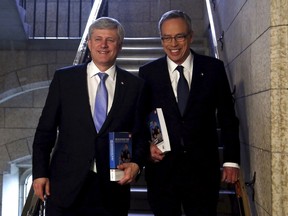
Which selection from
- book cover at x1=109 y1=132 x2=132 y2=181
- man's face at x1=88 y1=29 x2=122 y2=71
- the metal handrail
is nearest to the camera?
book cover at x1=109 y1=132 x2=132 y2=181

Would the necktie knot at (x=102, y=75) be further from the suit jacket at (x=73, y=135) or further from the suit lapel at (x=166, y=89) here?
the suit lapel at (x=166, y=89)

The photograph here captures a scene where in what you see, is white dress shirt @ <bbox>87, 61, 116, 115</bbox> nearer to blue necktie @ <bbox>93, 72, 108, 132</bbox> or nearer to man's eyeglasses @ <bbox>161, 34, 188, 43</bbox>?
blue necktie @ <bbox>93, 72, 108, 132</bbox>

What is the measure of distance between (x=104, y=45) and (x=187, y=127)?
2.20 feet

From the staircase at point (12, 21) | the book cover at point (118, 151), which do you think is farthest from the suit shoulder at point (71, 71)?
the staircase at point (12, 21)

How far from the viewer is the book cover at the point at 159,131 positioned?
229 cm

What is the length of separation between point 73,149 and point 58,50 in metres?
4.65

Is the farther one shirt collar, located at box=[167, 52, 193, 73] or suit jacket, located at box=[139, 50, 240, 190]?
shirt collar, located at box=[167, 52, 193, 73]

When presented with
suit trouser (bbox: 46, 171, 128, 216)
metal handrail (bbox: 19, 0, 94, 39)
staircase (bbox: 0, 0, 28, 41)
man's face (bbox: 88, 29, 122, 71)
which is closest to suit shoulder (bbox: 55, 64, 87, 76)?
man's face (bbox: 88, 29, 122, 71)

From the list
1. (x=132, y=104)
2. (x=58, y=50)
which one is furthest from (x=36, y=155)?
(x=58, y=50)

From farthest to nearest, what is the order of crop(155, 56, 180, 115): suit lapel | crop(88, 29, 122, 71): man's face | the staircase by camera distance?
the staircase → crop(155, 56, 180, 115): suit lapel → crop(88, 29, 122, 71): man's face

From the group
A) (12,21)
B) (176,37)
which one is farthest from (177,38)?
(12,21)

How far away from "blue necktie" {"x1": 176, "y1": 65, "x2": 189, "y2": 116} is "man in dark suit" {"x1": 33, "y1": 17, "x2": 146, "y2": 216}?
0.36 meters

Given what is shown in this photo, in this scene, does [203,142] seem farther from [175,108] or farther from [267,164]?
[267,164]

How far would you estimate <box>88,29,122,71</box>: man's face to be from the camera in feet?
6.95
